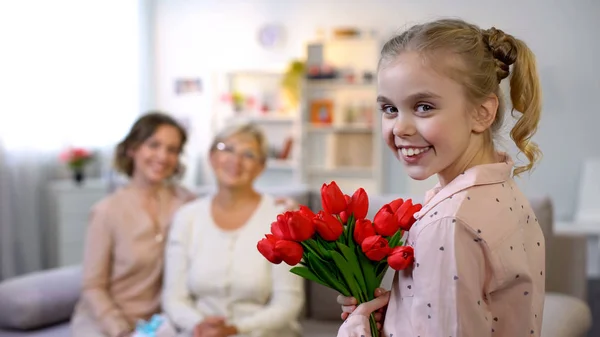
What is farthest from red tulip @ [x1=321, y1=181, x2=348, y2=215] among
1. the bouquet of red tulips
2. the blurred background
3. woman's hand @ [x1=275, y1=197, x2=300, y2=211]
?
the blurred background

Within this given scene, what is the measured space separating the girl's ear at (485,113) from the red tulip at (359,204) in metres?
0.20

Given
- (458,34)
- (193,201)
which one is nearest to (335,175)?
(193,201)

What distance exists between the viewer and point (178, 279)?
7.24 ft

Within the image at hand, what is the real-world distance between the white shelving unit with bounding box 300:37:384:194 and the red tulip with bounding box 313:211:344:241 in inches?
178

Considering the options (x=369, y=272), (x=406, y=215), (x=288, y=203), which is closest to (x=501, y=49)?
(x=406, y=215)

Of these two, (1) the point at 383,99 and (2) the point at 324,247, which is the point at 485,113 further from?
(2) the point at 324,247

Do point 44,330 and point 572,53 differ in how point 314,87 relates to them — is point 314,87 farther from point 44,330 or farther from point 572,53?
point 44,330

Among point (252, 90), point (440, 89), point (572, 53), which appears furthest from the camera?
point (252, 90)

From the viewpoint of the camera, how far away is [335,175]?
5.70 m

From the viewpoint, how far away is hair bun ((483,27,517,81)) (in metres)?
0.99

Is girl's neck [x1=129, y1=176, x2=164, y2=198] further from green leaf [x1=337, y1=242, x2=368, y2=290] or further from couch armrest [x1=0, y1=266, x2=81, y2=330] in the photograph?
green leaf [x1=337, y1=242, x2=368, y2=290]

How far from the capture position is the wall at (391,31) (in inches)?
213

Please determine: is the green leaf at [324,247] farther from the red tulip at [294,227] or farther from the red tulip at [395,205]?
the red tulip at [395,205]

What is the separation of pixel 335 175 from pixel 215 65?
5.06 feet
